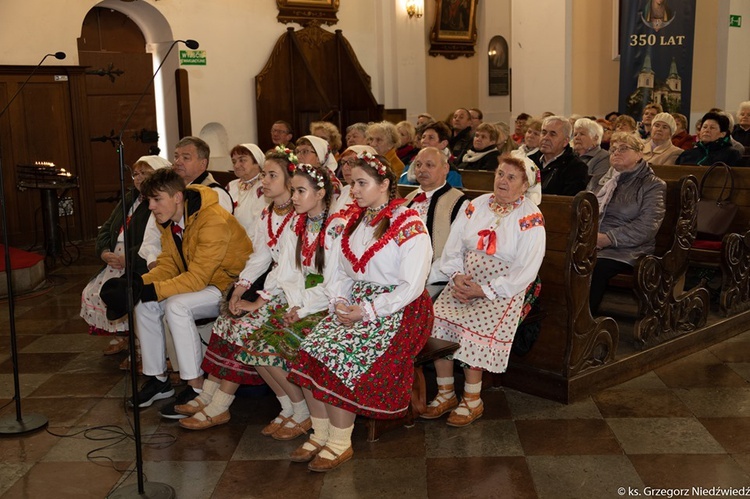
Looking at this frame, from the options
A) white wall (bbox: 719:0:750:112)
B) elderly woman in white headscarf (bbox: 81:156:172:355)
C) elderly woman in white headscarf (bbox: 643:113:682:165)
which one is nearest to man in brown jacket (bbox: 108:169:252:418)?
elderly woman in white headscarf (bbox: 81:156:172:355)

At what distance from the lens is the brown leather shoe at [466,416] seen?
4223 millimetres

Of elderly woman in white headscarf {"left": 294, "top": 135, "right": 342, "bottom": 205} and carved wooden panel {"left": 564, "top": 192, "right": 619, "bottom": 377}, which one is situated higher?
elderly woman in white headscarf {"left": 294, "top": 135, "right": 342, "bottom": 205}

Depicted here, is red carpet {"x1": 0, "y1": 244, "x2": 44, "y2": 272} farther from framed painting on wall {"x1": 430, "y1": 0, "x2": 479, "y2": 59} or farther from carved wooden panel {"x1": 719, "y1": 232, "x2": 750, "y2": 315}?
framed painting on wall {"x1": 430, "y1": 0, "x2": 479, "y2": 59}

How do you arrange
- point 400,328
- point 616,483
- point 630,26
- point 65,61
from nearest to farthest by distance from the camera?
point 616,483 → point 400,328 → point 65,61 → point 630,26

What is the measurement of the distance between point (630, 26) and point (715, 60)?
152 cm

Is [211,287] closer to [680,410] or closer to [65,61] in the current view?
[680,410]

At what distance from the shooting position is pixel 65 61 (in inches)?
385

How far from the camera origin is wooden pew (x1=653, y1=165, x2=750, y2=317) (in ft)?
18.8

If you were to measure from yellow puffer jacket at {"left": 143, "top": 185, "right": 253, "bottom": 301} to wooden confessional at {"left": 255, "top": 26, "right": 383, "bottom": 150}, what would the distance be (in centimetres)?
694

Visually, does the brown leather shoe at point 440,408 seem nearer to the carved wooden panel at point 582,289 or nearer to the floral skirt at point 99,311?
the carved wooden panel at point 582,289

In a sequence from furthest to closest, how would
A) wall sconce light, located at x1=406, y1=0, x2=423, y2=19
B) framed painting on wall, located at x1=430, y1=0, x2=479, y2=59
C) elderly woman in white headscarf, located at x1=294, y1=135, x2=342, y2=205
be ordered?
framed painting on wall, located at x1=430, y1=0, x2=479, y2=59 < wall sconce light, located at x1=406, y1=0, x2=423, y2=19 < elderly woman in white headscarf, located at x1=294, y1=135, x2=342, y2=205

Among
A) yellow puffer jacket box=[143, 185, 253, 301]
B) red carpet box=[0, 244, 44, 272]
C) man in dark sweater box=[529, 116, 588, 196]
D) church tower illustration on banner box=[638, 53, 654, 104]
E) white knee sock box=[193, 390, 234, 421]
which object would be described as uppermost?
church tower illustration on banner box=[638, 53, 654, 104]

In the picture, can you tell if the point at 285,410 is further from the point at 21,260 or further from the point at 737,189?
the point at 21,260

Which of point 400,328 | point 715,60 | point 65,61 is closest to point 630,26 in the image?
point 715,60
